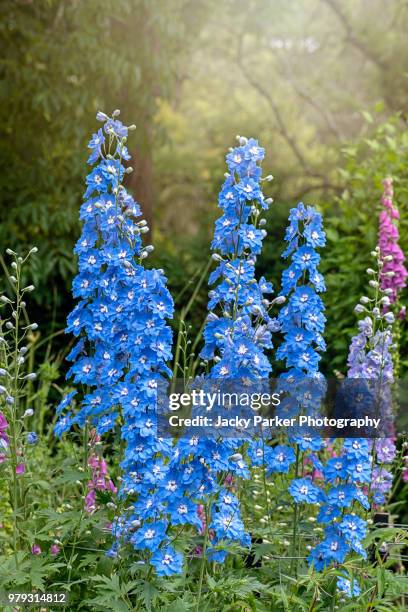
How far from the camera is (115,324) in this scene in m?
3.03

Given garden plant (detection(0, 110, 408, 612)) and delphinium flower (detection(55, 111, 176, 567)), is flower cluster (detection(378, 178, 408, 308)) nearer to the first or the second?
garden plant (detection(0, 110, 408, 612))

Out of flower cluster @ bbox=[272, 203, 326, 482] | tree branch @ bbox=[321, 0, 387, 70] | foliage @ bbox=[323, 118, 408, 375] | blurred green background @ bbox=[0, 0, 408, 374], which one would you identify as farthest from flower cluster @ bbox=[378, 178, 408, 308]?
tree branch @ bbox=[321, 0, 387, 70]

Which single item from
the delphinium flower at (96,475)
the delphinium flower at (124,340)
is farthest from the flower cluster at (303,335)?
the delphinium flower at (96,475)

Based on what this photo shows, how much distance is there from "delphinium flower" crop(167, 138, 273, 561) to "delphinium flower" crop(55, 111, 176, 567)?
0.45 feet

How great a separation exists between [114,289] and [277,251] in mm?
4637

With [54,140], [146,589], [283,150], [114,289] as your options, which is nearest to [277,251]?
[54,140]

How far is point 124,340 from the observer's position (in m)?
2.99

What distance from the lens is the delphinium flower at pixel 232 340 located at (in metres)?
2.75

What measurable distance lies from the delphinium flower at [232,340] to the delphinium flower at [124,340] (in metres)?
0.14

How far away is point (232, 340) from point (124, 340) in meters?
0.42

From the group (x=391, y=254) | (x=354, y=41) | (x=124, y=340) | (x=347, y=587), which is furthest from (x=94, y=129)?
(x=347, y=587)

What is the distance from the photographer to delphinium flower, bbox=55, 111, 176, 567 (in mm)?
2771

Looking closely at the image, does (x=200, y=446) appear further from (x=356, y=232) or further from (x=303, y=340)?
(x=356, y=232)

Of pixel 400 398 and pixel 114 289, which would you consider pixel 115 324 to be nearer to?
pixel 114 289
